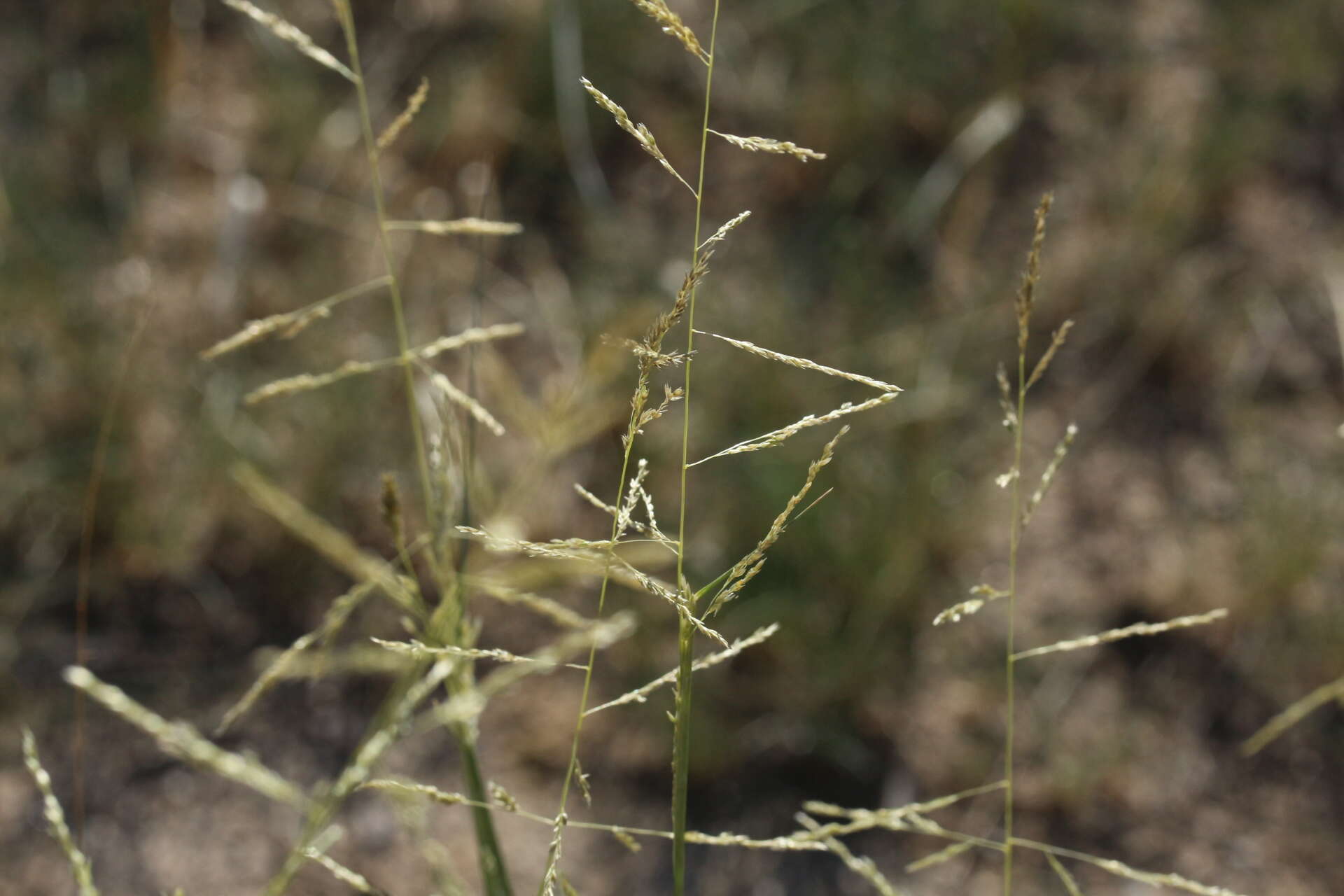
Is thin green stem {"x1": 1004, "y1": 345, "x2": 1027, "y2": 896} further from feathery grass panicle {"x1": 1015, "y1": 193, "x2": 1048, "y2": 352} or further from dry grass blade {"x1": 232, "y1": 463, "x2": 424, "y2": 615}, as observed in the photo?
dry grass blade {"x1": 232, "y1": 463, "x2": 424, "y2": 615}

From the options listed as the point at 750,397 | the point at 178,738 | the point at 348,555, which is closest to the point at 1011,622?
the point at 348,555

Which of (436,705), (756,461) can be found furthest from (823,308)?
(436,705)

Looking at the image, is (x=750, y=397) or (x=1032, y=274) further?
(x=750, y=397)

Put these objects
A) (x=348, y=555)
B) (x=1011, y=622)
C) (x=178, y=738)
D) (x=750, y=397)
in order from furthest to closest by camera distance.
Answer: (x=750, y=397) < (x=1011, y=622) < (x=348, y=555) < (x=178, y=738)

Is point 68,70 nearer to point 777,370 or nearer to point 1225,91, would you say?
point 777,370

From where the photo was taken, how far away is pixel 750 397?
195 centimetres

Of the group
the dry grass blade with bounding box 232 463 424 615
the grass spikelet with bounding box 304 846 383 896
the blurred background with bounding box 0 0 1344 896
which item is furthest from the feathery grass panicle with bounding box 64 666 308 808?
the blurred background with bounding box 0 0 1344 896

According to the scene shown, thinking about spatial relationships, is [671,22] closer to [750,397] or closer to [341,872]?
[341,872]

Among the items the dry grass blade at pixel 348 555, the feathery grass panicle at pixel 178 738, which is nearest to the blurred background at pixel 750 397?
the dry grass blade at pixel 348 555

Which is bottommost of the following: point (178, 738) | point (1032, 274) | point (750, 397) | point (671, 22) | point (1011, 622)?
point (750, 397)

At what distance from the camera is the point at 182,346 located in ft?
6.73

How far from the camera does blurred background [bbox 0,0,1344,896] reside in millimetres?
1659

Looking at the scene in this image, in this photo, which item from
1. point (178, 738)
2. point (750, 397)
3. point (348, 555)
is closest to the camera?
point (178, 738)

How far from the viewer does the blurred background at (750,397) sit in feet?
5.44
